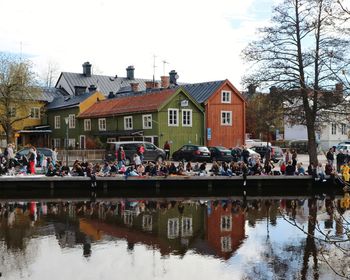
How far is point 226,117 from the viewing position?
47.6 meters

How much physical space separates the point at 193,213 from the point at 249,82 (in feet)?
47.0

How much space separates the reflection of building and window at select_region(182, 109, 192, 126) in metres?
22.0

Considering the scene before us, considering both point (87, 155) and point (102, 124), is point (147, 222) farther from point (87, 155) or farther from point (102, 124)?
point (102, 124)

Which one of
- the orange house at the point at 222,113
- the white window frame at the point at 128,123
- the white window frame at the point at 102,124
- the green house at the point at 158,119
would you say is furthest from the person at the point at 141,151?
the white window frame at the point at 102,124

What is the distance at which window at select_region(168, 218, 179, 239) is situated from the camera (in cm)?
1653

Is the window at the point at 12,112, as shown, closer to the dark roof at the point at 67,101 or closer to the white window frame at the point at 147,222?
the dark roof at the point at 67,101

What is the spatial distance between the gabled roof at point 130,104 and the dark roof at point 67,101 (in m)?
1.82

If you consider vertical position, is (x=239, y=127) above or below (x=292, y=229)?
above

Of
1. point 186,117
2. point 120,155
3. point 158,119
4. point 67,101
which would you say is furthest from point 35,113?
point 120,155

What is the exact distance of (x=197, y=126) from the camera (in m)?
46.2

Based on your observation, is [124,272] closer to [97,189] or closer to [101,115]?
[97,189]

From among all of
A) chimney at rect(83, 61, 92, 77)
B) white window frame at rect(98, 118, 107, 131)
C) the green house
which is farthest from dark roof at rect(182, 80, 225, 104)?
chimney at rect(83, 61, 92, 77)

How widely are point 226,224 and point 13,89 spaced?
3552 cm

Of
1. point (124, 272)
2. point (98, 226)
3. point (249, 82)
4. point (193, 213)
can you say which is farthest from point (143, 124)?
point (124, 272)
